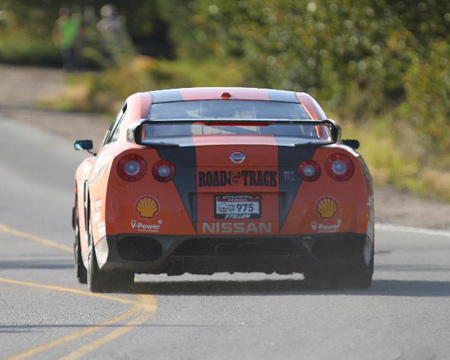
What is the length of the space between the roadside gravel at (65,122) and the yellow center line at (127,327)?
7745 mm

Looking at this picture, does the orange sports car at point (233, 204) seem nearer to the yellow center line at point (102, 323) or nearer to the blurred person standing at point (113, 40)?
the yellow center line at point (102, 323)

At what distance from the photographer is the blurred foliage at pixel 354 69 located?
2461cm

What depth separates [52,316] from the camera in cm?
991

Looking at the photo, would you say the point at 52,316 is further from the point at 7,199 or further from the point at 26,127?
the point at 26,127

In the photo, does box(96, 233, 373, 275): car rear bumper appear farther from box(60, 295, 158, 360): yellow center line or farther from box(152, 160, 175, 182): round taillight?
box(152, 160, 175, 182): round taillight

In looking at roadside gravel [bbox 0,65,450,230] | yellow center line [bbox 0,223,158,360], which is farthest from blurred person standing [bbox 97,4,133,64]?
yellow center line [bbox 0,223,158,360]

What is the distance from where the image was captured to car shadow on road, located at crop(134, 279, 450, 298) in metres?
11.1

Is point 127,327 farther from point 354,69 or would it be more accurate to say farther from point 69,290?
point 354,69

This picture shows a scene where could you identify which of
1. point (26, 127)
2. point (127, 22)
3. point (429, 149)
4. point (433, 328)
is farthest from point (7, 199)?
point (127, 22)

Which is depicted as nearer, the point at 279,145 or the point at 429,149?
the point at 279,145

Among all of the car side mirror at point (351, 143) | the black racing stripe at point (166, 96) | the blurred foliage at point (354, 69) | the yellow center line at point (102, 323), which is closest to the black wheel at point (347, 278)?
the car side mirror at point (351, 143)

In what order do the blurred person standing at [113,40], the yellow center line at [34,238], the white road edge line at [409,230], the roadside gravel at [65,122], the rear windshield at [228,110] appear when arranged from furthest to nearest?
the blurred person standing at [113,40] < the roadside gravel at [65,122] < the white road edge line at [409,230] < the yellow center line at [34,238] < the rear windshield at [228,110]

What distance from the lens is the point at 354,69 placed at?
1091 inches

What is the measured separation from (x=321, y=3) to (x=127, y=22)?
122ft
